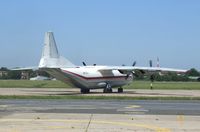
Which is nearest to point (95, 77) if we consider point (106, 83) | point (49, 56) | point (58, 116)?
point (106, 83)

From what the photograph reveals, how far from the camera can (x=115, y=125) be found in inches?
696

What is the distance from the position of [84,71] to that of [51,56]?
14.5 ft

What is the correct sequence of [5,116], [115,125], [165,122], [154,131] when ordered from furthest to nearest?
1. [5,116]
2. [165,122]
3. [115,125]
4. [154,131]

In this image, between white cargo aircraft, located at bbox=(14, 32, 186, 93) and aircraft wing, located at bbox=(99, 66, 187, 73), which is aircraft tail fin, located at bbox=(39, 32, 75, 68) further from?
aircraft wing, located at bbox=(99, 66, 187, 73)

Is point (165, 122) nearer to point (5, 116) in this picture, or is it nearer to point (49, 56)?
point (5, 116)

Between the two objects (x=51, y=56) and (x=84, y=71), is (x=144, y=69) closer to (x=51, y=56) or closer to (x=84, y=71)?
(x=84, y=71)

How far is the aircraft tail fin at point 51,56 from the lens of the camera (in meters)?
53.0

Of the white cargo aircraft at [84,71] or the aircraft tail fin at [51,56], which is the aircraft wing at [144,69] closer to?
the white cargo aircraft at [84,71]

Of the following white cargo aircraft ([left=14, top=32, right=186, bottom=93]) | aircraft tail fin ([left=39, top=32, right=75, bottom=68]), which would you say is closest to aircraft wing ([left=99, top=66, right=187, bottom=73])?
white cargo aircraft ([left=14, top=32, right=186, bottom=93])

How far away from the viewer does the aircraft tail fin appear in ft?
174

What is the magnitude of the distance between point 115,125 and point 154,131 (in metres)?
2.05

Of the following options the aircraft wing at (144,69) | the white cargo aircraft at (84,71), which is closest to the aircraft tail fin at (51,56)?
the white cargo aircraft at (84,71)

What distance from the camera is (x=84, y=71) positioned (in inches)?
2199

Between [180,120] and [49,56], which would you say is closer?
[180,120]
